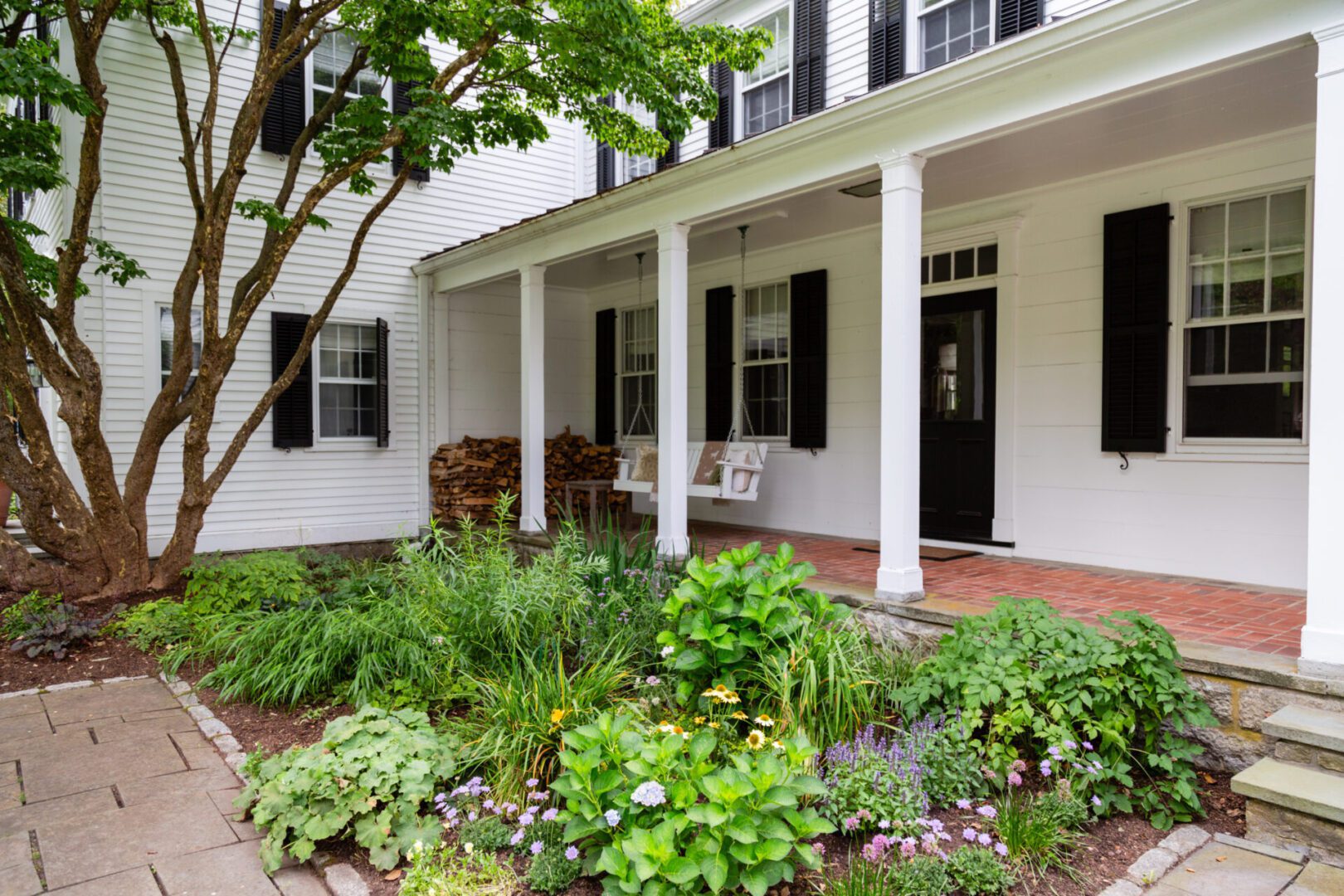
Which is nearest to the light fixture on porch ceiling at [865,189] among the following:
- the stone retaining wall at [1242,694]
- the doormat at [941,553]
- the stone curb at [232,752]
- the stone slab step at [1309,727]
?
the doormat at [941,553]

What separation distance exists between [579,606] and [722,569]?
0.96 m

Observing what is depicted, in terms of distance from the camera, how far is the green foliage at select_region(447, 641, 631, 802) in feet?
9.38

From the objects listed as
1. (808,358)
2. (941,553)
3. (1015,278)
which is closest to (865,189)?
(1015,278)

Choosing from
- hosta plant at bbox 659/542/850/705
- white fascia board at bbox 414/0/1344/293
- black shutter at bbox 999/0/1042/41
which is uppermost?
black shutter at bbox 999/0/1042/41

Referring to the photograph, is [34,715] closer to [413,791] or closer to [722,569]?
[413,791]

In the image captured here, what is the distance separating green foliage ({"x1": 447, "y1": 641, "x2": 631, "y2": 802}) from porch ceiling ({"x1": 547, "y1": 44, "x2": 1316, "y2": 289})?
10.2ft

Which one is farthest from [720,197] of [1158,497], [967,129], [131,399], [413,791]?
[131,399]

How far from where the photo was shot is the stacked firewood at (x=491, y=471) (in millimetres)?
8453

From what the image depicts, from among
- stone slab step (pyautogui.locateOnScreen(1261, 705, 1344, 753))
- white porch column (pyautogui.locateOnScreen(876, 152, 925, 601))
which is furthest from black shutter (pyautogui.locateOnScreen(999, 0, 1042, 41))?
stone slab step (pyautogui.locateOnScreen(1261, 705, 1344, 753))

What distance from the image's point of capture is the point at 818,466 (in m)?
7.05

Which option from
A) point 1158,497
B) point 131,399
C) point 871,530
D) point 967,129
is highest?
point 967,129

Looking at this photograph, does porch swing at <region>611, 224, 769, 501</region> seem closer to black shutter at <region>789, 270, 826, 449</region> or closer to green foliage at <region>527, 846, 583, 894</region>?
black shutter at <region>789, 270, 826, 449</region>

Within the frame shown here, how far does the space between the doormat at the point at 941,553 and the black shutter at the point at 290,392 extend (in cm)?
527

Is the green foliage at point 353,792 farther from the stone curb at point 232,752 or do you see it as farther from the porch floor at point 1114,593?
the porch floor at point 1114,593
